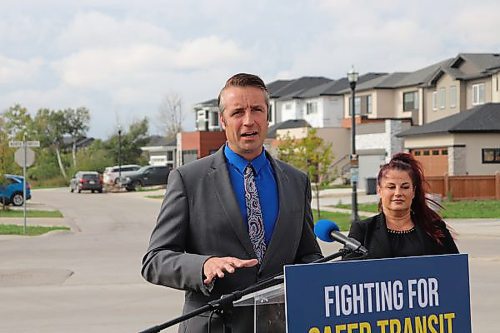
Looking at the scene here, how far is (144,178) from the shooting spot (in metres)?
65.0

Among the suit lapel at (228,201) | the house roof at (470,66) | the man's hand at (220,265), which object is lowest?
the man's hand at (220,265)

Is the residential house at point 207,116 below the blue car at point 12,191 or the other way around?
the other way around

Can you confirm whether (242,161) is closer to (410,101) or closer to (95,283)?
(95,283)

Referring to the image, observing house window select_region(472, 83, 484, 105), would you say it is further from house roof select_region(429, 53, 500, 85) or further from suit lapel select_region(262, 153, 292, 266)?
suit lapel select_region(262, 153, 292, 266)

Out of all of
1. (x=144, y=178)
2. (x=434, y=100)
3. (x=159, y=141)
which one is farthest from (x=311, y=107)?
(x=159, y=141)

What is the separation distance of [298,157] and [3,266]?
48.8 feet

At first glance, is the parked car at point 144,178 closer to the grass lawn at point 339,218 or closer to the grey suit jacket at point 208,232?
the grass lawn at point 339,218

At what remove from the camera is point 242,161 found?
3.55m

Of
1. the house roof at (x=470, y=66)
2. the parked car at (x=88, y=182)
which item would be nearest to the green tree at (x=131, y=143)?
the parked car at (x=88, y=182)

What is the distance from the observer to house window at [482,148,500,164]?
43438 mm

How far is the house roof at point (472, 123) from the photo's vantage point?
4294 cm

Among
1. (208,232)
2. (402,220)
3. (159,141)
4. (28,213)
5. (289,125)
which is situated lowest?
(28,213)

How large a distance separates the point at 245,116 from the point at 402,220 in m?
2.38

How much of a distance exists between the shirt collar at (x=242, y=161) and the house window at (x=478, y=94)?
54549mm
